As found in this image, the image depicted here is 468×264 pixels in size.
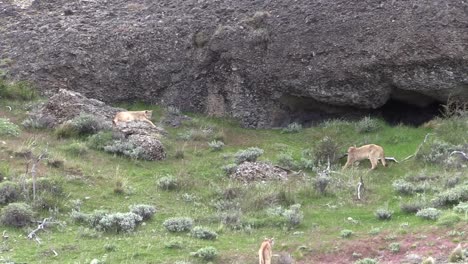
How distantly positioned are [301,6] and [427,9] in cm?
392

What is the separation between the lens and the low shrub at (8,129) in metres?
23.7

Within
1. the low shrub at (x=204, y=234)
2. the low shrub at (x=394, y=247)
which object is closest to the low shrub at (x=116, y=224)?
the low shrub at (x=204, y=234)

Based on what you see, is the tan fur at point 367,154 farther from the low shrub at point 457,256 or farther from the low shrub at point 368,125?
the low shrub at point 457,256

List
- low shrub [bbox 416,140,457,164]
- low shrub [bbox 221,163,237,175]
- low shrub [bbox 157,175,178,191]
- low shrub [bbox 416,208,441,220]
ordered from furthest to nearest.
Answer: low shrub [bbox 416,140,457,164], low shrub [bbox 221,163,237,175], low shrub [bbox 157,175,178,191], low shrub [bbox 416,208,441,220]

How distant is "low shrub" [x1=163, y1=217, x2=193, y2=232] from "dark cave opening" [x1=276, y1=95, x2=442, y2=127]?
989cm

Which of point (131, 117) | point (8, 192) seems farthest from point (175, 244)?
point (131, 117)

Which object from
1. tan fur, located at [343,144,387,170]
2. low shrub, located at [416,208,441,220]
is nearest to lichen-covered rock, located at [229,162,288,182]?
tan fur, located at [343,144,387,170]

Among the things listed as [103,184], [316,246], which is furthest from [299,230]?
[103,184]

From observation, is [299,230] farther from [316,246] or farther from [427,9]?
[427,9]

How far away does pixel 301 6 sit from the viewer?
27016mm

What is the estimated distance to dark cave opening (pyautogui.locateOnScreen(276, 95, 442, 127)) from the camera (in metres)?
26.5

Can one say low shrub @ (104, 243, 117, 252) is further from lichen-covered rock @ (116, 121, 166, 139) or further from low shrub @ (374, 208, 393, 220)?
lichen-covered rock @ (116, 121, 166, 139)

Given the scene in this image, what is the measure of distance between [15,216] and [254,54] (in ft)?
37.9

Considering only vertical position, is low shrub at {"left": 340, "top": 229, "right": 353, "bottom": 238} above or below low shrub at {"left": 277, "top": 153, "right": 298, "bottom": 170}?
above
